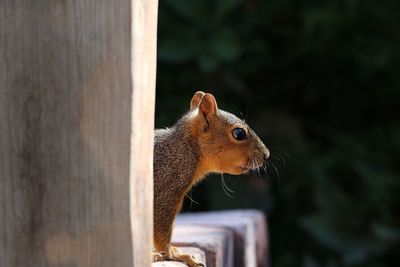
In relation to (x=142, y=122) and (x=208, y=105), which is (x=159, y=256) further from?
(x=142, y=122)

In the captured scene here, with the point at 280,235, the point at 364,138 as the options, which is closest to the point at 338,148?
the point at 364,138

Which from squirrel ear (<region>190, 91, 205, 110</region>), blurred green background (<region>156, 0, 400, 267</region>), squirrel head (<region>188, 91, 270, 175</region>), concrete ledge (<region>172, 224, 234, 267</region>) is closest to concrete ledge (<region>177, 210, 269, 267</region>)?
concrete ledge (<region>172, 224, 234, 267</region>)

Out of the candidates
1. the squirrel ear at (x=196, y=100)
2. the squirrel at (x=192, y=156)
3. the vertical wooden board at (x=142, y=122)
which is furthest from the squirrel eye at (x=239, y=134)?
the vertical wooden board at (x=142, y=122)

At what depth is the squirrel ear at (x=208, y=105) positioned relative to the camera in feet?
6.80

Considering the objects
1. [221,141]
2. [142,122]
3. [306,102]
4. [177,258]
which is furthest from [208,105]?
[306,102]

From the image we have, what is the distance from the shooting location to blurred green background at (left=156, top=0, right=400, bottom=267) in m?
4.64

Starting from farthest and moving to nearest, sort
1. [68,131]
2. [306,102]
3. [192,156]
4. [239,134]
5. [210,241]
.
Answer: [306,102] → [210,241] → [239,134] → [192,156] → [68,131]

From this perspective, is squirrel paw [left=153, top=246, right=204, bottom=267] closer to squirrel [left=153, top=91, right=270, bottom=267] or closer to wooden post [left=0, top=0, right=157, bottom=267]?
squirrel [left=153, top=91, right=270, bottom=267]

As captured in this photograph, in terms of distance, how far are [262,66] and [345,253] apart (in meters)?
1.18

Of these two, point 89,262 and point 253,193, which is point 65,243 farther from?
point 253,193

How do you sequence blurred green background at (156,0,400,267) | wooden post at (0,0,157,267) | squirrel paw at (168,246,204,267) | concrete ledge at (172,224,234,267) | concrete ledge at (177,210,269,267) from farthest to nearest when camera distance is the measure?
blurred green background at (156,0,400,267) < concrete ledge at (177,210,269,267) < concrete ledge at (172,224,234,267) < squirrel paw at (168,246,204,267) < wooden post at (0,0,157,267)

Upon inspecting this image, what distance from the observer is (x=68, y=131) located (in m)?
1.32

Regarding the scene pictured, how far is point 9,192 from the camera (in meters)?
1.32

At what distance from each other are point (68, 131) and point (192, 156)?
0.77 m
